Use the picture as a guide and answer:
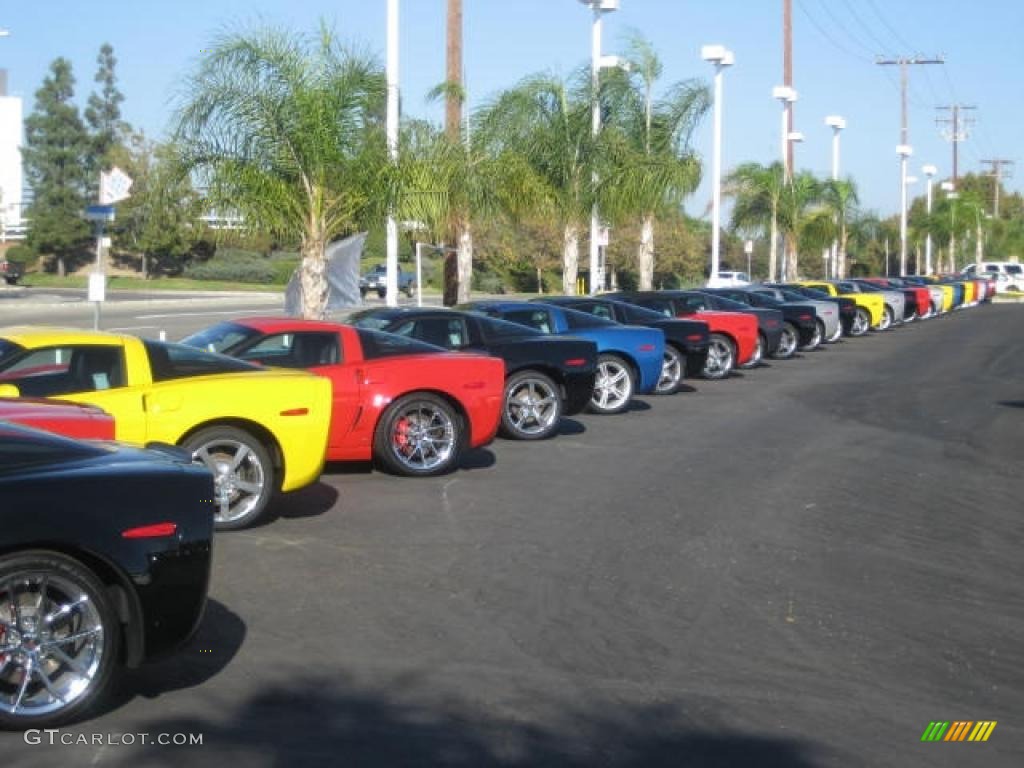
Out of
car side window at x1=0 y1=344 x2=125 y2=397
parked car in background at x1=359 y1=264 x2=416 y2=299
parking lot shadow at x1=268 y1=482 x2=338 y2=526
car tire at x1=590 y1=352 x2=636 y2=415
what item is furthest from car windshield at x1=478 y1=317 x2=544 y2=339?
parked car in background at x1=359 y1=264 x2=416 y2=299

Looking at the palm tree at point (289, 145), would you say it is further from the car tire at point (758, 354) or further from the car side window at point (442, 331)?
the car tire at point (758, 354)

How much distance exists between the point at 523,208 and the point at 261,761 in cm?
2248

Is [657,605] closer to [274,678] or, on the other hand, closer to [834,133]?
[274,678]

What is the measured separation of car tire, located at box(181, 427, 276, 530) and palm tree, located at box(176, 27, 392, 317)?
27.7 ft

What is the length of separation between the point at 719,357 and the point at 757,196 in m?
28.2

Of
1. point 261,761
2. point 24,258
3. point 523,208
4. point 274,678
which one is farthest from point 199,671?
point 24,258

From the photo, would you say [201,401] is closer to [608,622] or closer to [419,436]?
[419,436]

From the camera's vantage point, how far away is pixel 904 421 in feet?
54.8

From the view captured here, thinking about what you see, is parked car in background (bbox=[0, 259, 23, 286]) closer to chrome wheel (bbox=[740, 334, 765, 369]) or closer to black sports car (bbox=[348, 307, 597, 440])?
chrome wheel (bbox=[740, 334, 765, 369])

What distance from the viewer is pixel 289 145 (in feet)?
56.6

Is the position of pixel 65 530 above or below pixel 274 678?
above

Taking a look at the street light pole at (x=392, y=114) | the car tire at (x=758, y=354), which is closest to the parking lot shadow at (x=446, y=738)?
the street light pole at (x=392, y=114)

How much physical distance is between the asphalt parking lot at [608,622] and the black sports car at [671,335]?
634cm

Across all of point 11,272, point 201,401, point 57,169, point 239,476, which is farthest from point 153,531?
point 57,169
